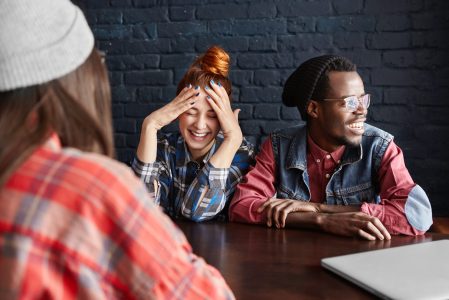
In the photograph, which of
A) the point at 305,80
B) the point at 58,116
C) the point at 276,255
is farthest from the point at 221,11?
the point at 58,116

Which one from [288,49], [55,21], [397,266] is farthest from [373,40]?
[55,21]

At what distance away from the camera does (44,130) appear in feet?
1.85

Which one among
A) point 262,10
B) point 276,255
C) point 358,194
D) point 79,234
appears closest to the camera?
point 79,234

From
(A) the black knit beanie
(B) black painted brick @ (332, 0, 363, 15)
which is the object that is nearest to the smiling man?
(A) the black knit beanie

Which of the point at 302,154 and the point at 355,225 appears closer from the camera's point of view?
the point at 355,225

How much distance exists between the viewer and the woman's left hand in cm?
182

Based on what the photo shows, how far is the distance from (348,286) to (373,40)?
1723 mm

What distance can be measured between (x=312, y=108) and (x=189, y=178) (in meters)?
0.57

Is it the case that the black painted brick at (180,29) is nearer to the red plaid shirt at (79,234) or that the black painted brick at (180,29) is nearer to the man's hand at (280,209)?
the man's hand at (280,209)

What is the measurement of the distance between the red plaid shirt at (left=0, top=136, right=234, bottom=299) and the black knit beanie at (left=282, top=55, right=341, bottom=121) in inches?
54.5

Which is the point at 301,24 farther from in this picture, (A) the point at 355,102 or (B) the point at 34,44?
(B) the point at 34,44

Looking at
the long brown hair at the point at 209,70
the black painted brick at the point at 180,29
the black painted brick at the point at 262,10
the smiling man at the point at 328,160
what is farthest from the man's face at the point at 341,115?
the black painted brick at the point at 180,29

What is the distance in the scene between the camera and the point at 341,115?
5.83 feet

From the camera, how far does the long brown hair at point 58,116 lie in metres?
0.55
